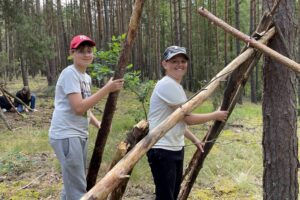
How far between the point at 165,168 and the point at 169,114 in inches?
17.5

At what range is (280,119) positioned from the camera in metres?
3.31

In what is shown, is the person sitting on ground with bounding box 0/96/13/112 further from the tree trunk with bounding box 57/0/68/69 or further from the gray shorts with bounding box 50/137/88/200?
the tree trunk with bounding box 57/0/68/69

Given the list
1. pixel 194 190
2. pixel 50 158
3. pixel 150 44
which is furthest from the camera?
pixel 150 44

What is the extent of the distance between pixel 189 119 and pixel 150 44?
81.7 feet

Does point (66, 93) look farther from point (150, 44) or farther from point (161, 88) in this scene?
point (150, 44)

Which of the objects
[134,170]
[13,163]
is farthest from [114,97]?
[13,163]

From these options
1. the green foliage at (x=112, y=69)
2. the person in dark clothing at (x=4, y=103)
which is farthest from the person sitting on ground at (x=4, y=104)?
the green foliage at (x=112, y=69)

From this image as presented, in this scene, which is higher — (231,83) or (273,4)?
(273,4)

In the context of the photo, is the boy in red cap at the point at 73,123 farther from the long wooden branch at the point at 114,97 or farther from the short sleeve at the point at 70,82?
the long wooden branch at the point at 114,97

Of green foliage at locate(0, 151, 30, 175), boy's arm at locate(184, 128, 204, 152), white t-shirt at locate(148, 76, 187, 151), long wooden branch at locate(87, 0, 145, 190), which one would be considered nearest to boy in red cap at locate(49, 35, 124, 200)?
long wooden branch at locate(87, 0, 145, 190)

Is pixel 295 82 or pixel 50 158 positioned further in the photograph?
pixel 50 158

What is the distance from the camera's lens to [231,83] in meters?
3.59

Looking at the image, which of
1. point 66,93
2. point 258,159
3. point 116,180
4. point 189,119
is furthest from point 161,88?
point 258,159

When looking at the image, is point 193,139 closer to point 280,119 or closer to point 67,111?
point 280,119
